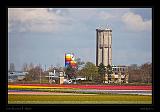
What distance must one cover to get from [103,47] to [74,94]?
0.59 m

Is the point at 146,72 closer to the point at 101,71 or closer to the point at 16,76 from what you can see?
the point at 101,71

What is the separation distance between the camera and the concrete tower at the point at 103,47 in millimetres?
8883

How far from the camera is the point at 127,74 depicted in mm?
8961

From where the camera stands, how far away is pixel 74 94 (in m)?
8.91

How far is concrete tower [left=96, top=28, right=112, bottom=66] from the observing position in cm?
888

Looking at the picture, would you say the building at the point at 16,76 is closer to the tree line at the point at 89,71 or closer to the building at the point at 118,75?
the tree line at the point at 89,71

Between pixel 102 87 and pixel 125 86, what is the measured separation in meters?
0.25

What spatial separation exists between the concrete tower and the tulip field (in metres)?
0.29

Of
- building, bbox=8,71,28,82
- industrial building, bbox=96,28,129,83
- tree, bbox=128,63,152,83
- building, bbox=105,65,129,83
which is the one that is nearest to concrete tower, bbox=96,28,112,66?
industrial building, bbox=96,28,129,83

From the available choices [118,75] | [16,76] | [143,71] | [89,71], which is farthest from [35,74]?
[143,71]

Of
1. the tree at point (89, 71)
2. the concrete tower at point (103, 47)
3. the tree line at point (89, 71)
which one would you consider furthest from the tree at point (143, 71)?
the tree at point (89, 71)
